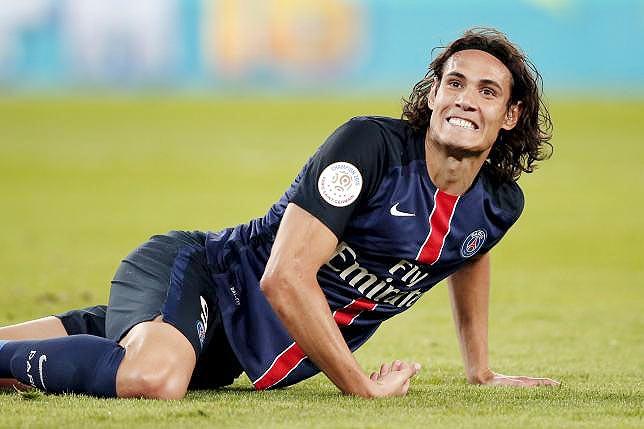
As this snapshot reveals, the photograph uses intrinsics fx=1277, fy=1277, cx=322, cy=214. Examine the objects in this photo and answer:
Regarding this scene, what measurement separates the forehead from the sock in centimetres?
176

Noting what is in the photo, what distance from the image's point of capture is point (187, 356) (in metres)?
4.97

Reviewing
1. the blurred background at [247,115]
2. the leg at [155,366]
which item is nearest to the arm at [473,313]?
the leg at [155,366]

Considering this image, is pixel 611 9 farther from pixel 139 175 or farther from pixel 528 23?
pixel 139 175

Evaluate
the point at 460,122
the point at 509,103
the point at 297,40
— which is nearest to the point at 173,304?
the point at 460,122

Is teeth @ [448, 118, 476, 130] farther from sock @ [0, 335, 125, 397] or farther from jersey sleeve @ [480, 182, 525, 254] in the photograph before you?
sock @ [0, 335, 125, 397]

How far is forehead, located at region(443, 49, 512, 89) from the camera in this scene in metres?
5.16

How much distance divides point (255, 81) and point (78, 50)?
379 cm

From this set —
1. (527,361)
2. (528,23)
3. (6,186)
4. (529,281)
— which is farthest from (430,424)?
(528,23)

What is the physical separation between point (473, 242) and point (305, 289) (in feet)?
3.04

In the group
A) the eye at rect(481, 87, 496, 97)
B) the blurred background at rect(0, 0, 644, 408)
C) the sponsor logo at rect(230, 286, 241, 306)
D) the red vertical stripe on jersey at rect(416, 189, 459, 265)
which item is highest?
the eye at rect(481, 87, 496, 97)

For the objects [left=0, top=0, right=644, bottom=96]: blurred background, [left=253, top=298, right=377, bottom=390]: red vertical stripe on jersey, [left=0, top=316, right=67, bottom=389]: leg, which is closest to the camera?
[left=253, top=298, right=377, bottom=390]: red vertical stripe on jersey

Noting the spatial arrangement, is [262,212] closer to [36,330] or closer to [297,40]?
[297,40]

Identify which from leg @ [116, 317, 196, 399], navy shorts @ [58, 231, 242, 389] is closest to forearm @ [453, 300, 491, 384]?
navy shorts @ [58, 231, 242, 389]

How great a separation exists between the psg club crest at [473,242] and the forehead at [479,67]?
2.05 ft
